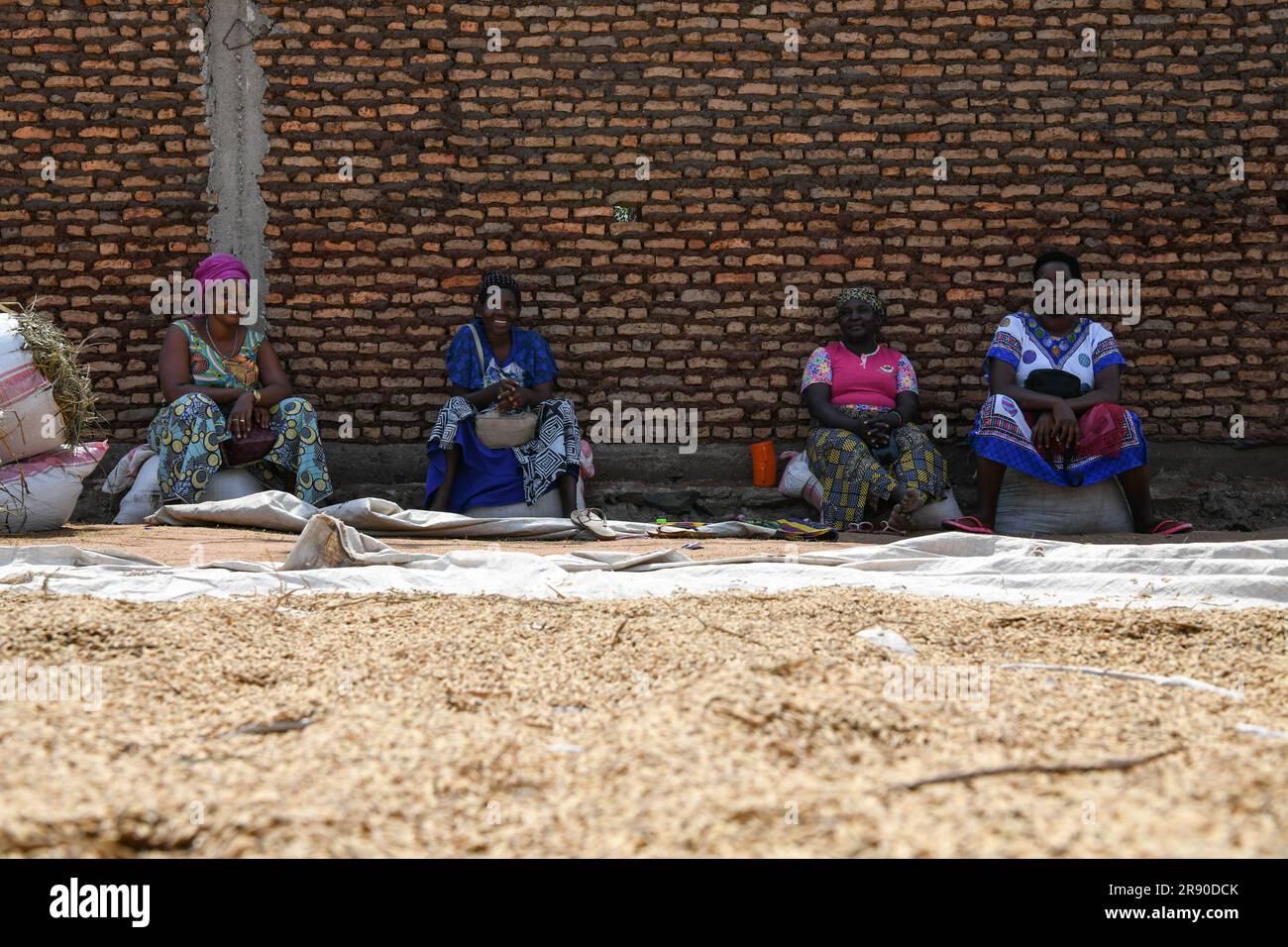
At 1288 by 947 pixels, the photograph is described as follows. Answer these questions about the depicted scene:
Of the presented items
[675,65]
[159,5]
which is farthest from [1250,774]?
[159,5]

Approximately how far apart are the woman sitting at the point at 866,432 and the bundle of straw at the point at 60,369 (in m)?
3.79

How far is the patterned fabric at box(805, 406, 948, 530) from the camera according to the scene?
6.09m

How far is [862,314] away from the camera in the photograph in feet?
21.5

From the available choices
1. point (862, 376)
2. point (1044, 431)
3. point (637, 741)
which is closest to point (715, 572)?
point (637, 741)

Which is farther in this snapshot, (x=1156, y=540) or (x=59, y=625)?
(x=1156, y=540)

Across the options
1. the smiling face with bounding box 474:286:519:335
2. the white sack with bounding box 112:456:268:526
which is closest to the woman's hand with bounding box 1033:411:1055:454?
the smiling face with bounding box 474:286:519:335

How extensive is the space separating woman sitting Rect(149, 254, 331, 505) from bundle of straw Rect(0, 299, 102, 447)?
1.53 feet

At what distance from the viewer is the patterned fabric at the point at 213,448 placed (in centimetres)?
611

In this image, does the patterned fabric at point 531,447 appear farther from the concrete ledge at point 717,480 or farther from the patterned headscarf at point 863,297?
the patterned headscarf at point 863,297
